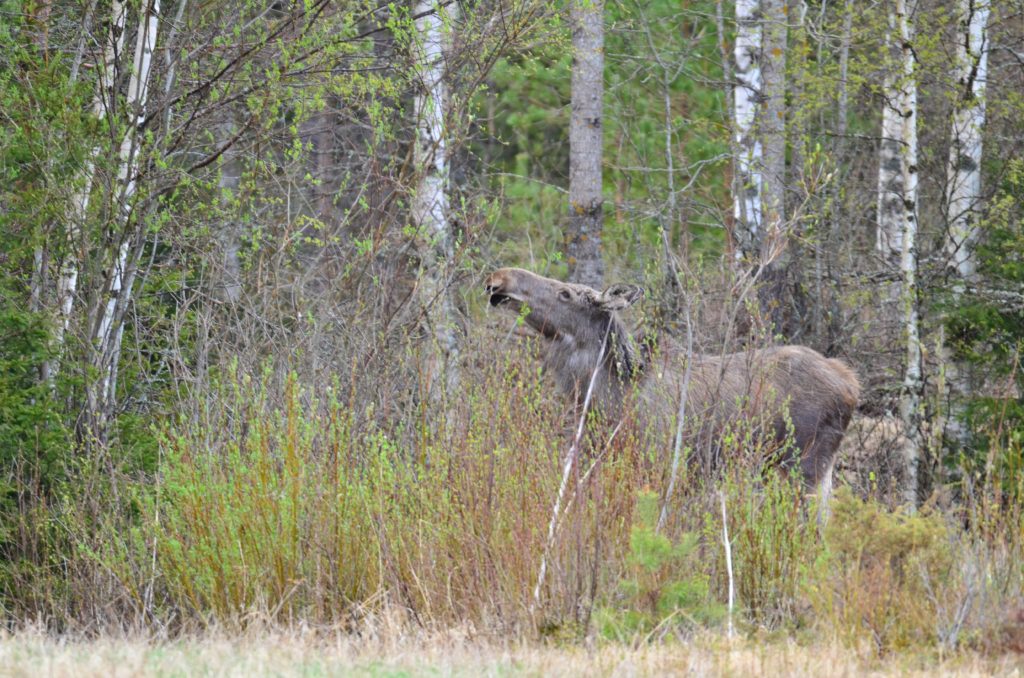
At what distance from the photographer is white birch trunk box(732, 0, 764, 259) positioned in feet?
47.1

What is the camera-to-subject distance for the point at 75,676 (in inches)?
200

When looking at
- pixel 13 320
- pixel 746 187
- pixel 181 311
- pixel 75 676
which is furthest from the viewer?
pixel 746 187

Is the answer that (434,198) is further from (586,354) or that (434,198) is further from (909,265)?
(909,265)

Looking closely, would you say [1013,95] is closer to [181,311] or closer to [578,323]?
[578,323]

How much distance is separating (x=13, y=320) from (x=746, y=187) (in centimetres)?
812

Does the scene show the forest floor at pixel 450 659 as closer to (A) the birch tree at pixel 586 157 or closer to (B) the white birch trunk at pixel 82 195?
(B) the white birch trunk at pixel 82 195


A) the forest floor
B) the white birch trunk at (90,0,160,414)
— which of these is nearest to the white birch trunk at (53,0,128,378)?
the white birch trunk at (90,0,160,414)

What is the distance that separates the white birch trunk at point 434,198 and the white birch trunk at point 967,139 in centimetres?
426

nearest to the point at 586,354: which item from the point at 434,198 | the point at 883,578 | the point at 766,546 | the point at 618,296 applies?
the point at 618,296

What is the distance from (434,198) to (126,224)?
2802 mm

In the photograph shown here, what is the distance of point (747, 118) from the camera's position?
15.0m

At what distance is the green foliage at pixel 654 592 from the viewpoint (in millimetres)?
6492

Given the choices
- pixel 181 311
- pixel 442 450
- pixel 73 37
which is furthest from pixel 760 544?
pixel 73 37

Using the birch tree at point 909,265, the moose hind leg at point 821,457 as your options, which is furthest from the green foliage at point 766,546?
the birch tree at point 909,265
